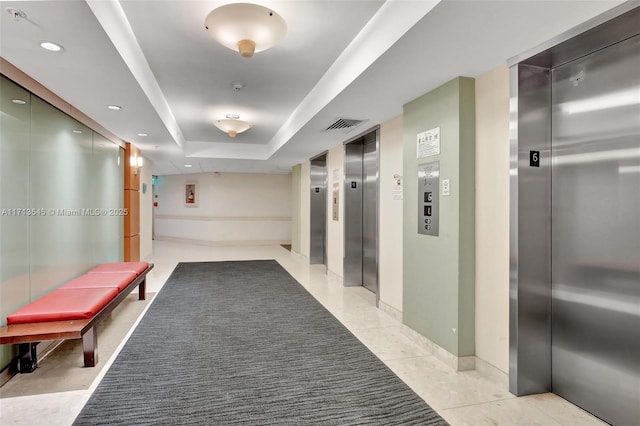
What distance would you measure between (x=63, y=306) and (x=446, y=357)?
379 cm

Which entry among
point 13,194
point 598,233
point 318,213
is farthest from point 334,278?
point 13,194

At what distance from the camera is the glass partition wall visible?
3.24m

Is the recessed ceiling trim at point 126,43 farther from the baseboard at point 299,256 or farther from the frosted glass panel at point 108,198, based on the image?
the baseboard at point 299,256

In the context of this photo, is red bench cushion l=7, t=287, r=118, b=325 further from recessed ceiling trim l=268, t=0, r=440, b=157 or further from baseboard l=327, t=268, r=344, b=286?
baseboard l=327, t=268, r=344, b=286

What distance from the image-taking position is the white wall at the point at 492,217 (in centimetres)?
306

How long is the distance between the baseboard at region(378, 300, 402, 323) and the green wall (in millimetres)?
867

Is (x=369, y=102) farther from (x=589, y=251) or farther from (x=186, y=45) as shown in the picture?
(x=589, y=251)

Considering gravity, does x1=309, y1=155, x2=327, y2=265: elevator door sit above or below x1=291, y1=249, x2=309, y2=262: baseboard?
above

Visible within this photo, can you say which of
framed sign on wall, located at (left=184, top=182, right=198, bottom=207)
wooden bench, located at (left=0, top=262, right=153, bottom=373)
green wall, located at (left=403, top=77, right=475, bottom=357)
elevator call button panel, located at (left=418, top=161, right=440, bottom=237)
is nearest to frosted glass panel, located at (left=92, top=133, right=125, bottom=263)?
wooden bench, located at (left=0, top=262, right=153, bottom=373)

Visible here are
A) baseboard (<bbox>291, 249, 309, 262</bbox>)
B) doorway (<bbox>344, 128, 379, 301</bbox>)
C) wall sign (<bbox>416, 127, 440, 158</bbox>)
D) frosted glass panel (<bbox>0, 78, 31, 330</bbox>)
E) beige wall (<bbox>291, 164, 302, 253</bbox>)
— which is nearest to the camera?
frosted glass panel (<bbox>0, 78, 31, 330</bbox>)

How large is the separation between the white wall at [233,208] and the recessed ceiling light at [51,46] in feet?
35.2

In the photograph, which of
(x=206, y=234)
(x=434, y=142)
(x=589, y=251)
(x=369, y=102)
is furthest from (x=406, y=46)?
(x=206, y=234)

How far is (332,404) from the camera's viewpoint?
8.97ft

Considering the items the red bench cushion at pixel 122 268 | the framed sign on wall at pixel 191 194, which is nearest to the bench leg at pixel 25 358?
the red bench cushion at pixel 122 268
